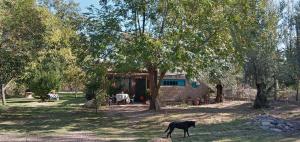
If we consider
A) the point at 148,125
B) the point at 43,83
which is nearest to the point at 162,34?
the point at 148,125

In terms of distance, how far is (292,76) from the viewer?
2683cm

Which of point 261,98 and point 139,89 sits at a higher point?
point 139,89

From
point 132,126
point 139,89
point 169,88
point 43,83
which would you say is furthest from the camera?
point 43,83

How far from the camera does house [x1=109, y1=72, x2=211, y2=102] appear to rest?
3741 cm

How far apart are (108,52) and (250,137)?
384 inches

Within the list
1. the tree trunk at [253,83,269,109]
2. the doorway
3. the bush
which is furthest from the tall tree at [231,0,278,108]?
the bush

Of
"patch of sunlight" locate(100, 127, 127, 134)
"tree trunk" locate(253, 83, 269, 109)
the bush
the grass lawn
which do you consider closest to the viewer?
the grass lawn

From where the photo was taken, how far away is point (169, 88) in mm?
37750

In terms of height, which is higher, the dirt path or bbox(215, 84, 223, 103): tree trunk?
bbox(215, 84, 223, 103): tree trunk

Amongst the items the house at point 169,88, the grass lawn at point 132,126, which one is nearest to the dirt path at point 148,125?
the grass lawn at point 132,126

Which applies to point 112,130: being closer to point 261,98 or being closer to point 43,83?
point 261,98

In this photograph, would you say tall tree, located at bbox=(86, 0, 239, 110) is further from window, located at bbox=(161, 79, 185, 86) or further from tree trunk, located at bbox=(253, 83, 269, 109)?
window, located at bbox=(161, 79, 185, 86)

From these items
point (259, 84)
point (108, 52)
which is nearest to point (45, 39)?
point (108, 52)

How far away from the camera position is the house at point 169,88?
3741 cm
